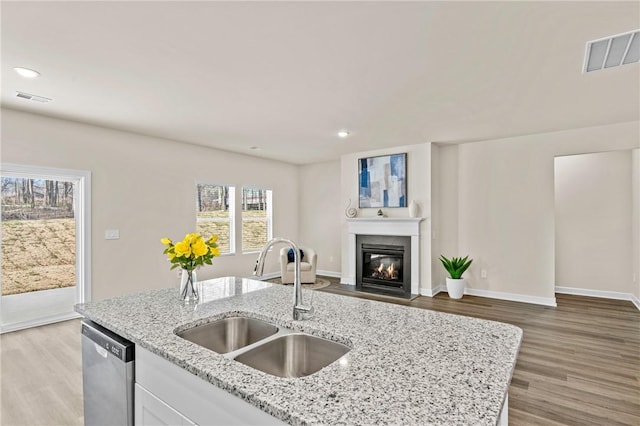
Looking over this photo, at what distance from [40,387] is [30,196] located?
8.24 ft

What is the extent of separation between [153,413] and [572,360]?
3.37 m

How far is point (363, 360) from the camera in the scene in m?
1.04

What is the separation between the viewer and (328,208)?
6.94m

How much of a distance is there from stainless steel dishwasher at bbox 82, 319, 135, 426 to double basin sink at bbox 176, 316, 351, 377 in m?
0.26

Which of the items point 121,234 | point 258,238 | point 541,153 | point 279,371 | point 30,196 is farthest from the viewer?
point 258,238

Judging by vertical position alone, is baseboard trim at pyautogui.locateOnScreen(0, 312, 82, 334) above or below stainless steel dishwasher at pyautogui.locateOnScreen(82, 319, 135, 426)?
below

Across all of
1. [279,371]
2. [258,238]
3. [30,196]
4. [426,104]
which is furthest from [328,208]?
[279,371]

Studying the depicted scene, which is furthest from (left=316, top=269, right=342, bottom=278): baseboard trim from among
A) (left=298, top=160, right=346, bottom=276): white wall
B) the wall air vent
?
the wall air vent

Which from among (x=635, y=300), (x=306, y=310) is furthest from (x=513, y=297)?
(x=306, y=310)

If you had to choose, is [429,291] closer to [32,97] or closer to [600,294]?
[600,294]

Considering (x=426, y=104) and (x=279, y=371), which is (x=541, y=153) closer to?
(x=426, y=104)

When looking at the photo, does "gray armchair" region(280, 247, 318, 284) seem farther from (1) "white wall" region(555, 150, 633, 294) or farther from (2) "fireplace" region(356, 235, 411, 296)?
(1) "white wall" region(555, 150, 633, 294)

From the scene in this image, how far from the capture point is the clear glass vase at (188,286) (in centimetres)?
178

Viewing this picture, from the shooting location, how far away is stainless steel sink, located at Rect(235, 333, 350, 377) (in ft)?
4.11
